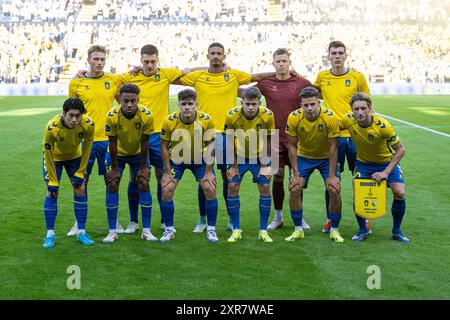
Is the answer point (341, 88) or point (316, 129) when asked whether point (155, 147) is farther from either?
point (341, 88)

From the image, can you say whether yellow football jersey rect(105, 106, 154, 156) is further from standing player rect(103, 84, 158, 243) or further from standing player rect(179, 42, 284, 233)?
standing player rect(179, 42, 284, 233)

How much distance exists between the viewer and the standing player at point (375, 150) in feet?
20.8

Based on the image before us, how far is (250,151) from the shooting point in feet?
22.0

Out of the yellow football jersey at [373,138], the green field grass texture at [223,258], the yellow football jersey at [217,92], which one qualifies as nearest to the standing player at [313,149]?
the yellow football jersey at [373,138]

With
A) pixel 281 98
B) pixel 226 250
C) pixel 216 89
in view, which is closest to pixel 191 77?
pixel 216 89

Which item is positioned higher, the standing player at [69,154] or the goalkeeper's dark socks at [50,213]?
the standing player at [69,154]

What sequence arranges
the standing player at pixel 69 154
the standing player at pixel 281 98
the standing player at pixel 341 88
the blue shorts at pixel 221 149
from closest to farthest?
the standing player at pixel 69 154 < the blue shorts at pixel 221 149 < the standing player at pixel 341 88 < the standing player at pixel 281 98

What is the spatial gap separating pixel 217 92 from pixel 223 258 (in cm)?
198

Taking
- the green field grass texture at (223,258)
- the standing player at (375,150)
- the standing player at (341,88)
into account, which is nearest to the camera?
the green field grass texture at (223,258)

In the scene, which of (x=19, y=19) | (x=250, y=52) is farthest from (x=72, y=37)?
(x=250, y=52)

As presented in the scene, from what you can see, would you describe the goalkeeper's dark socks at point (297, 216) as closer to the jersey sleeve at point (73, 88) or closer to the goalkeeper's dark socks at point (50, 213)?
the goalkeeper's dark socks at point (50, 213)

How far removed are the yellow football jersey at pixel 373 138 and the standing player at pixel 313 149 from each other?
15 cm

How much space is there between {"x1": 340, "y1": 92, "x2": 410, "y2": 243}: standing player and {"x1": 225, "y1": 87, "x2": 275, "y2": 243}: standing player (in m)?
0.79
